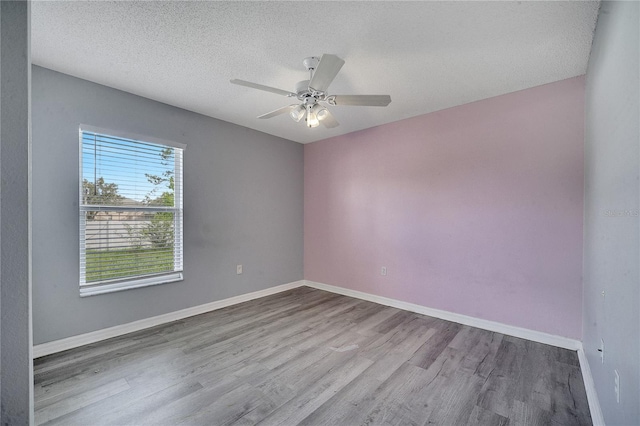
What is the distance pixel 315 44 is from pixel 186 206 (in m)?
2.30

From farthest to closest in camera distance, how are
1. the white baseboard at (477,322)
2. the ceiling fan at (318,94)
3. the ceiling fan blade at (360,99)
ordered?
the white baseboard at (477,322) < the ceiling fan blade at (360,99) < the ceiling fan at (318,94)

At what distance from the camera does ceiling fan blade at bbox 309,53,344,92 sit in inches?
64.6

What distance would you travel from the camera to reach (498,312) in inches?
111

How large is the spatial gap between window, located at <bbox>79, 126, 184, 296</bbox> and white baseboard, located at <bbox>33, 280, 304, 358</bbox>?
1.28ft

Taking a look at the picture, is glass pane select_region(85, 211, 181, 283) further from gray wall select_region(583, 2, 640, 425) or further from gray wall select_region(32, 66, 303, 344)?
gray wall select_region(583, 2, 640, 425)

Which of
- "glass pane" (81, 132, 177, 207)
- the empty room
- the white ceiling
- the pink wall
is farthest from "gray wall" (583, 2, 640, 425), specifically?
"glass pane" (81, 132, 177, 207)

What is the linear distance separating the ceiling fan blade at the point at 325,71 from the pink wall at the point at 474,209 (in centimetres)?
139

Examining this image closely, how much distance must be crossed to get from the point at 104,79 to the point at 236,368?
2.81 metres

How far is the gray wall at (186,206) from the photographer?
7.63 ft

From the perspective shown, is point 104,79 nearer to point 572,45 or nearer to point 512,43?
point 512,43

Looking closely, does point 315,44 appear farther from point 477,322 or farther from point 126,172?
point 477,322

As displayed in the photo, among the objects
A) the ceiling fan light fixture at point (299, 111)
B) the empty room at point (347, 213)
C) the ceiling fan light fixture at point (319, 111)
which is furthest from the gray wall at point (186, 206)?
the ceiling fan light fixture at point (319, 111)

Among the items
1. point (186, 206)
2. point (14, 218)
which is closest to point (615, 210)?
point (14, 218)

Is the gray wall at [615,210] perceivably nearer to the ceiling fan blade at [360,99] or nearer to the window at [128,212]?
the ceiling fan blade at [360,99]
